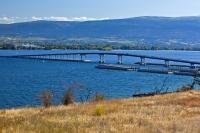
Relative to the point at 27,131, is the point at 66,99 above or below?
below

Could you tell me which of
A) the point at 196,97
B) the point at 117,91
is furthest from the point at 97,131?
the point at 117,91

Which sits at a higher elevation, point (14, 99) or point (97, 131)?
point (97, 131)

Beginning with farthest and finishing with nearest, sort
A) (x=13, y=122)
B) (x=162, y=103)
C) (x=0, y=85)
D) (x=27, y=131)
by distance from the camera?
(x=0, y=85)
(x=162, y=103)
(x=13, y=122)
(x=27, y=131)

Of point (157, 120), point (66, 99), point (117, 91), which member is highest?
point (157, 120)

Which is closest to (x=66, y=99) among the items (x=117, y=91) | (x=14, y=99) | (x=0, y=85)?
(x=14, y=99)

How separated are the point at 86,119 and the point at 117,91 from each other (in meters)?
75.7

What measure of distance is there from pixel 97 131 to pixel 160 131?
5.28 ft

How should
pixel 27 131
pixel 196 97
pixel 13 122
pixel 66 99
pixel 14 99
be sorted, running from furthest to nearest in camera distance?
pixel 14 99, pixel 66 99, pixel 196 97, pixel 13 122, pixel 27 131

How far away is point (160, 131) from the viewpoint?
14.4 m

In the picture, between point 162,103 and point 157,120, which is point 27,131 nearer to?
point 157,120

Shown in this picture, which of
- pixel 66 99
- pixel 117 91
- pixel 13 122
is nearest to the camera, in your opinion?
pixel 13 122

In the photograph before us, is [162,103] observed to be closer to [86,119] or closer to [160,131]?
[86,119]

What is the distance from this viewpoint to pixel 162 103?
83.4 feet

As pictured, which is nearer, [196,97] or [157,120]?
[157,120]
